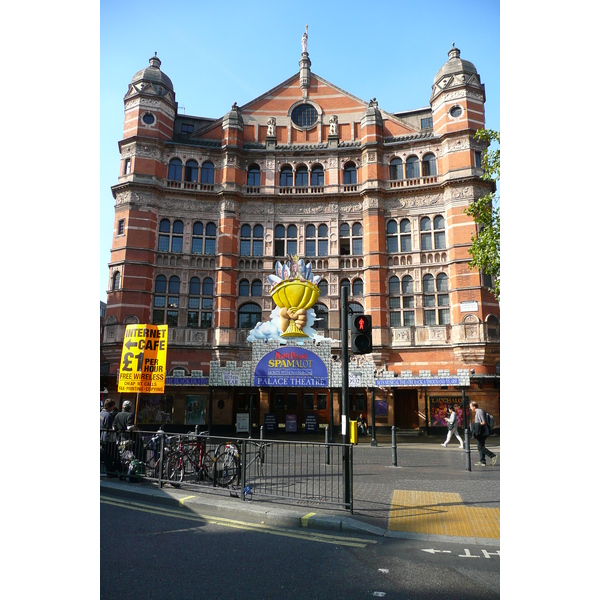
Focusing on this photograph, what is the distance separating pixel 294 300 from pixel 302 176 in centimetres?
1033

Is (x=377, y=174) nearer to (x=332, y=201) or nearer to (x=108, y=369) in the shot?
(x=332, y=201)

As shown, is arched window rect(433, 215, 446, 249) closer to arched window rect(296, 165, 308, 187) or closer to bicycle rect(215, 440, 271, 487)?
arched window rect(296, 165, 308, 187)

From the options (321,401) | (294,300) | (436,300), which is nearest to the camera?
(294,300)

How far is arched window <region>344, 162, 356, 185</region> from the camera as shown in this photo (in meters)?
28.6

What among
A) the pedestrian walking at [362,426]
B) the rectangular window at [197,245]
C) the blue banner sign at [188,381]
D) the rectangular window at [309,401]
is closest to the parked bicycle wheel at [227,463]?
the blue banner sign at [188,381]

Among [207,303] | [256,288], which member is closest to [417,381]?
[256,288]

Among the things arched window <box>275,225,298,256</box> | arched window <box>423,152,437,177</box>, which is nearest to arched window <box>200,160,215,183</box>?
arched window <box>275,225,298,256</box>

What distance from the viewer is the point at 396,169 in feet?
92.3

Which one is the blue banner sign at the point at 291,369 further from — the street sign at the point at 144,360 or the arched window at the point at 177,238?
the arched window at the point at 177,238

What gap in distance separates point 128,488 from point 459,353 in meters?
19.5

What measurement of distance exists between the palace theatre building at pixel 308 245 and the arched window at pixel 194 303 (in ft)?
0.29

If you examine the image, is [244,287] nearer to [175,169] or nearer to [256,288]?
[256,288]

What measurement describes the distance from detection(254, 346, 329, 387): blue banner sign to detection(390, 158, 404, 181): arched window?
45.5 feet
